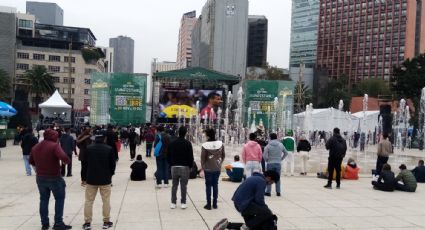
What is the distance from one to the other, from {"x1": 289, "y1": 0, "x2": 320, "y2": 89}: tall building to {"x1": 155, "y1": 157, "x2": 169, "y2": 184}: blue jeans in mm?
142403

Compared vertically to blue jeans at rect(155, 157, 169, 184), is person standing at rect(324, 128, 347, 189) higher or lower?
higher

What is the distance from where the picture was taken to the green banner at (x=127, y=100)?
45250 mm

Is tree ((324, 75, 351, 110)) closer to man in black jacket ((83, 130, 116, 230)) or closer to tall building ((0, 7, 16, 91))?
tall building ((0, 7, 16, 91))

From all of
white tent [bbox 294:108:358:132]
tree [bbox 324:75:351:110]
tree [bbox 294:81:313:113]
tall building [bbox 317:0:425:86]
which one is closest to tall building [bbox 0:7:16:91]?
tree [bbox 294:81:313:113]

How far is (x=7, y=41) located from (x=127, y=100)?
48724 mm

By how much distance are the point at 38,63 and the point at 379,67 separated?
304ft

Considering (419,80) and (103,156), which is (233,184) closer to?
(103,156)

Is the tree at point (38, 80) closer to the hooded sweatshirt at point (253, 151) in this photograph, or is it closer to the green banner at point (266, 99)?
the green banner at point (266, 99)

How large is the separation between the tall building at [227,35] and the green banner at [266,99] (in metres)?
40.6

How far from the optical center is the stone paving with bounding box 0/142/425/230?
773cm

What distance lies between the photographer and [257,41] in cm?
12644

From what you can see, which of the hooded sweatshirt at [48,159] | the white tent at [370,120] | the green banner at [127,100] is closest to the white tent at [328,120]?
the white tent at [370,120]

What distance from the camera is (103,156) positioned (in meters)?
7.25

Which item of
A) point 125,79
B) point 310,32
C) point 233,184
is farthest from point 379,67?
point 233,184
